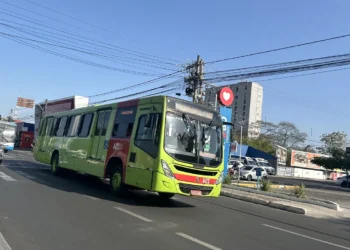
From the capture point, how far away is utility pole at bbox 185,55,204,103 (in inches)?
991

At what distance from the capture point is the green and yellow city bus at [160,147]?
9789mm

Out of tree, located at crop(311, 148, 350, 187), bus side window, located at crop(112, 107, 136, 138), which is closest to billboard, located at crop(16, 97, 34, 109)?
tree, located at crop(311, 148, 350, 187)

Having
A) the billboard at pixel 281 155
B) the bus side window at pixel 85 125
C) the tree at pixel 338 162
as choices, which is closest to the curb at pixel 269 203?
the bus side window at pixel 85 125

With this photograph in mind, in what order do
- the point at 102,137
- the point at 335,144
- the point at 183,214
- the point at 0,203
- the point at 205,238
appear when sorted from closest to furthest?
the point at 205,238
the point at 0,203
the point at 183,214
the point at 102,137
the point at 335,144

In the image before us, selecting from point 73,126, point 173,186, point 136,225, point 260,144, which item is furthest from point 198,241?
point 260,144

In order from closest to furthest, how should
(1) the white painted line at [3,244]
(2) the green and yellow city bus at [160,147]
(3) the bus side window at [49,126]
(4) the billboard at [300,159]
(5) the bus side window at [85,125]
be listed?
1. (1) the white painted line at [3,244]
2. (2) the green and yellow city bus at [160,147]
3. (5) the bus side window at [85,125]
4. (3) the bus side window at [49,126]
5. (4) the billboard at [300,159]

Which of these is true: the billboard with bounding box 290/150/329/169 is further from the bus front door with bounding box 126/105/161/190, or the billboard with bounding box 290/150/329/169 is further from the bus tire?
the bus front door with bounding box 126/105/161/190

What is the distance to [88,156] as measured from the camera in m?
13.5

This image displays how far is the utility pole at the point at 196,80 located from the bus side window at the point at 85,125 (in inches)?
443

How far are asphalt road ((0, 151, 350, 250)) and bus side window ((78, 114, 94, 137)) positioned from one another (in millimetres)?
3045

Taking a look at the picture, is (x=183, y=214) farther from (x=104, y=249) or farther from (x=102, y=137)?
(x=102, y=137)

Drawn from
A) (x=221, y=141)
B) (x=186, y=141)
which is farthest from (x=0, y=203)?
(x=221, y=141)

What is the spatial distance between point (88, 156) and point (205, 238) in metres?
7.72

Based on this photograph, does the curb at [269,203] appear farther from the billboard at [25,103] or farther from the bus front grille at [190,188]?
the billboard at [25,103]
